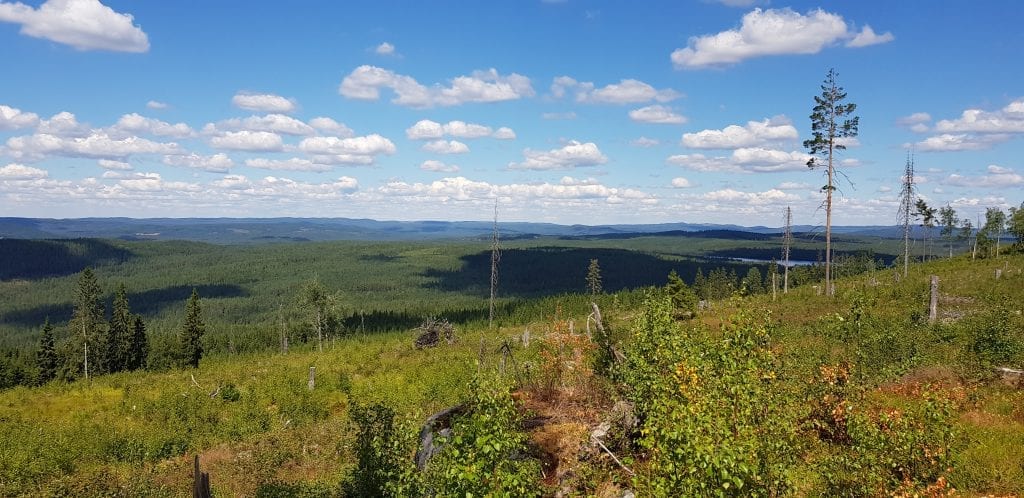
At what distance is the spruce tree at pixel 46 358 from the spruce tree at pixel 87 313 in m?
6.26

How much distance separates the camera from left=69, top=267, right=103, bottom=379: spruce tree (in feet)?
199

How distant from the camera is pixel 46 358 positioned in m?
66.9

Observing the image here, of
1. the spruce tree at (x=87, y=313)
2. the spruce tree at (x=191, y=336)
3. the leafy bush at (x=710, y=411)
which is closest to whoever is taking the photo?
the leafy bush at (x=710, y=411)

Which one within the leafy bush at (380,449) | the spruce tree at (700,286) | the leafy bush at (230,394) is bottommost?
the leafy bush at (230,394)

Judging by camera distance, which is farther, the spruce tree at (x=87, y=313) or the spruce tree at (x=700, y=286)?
the spruce tree at (x=700, y=286)

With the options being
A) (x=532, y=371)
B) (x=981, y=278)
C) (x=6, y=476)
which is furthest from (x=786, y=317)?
(x=6, y=476)

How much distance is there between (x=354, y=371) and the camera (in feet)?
133

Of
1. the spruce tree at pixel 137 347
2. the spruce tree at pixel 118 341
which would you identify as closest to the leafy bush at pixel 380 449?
the spruce tree at pixel 118 341

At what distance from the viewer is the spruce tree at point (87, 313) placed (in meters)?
60.5

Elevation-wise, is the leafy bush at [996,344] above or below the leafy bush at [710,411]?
below

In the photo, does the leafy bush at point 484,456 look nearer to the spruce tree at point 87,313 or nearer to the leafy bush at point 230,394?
the leafy bush at point 230,394

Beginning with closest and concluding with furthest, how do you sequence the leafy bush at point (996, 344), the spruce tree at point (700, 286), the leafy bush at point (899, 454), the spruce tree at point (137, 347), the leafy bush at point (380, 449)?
the leafy bush at point (899, 454), the leafy bush at point (380, 449), the leafy bush at point (996, 344), the spruce tree at point (137, 347), the spruce tree at point (700, 286)

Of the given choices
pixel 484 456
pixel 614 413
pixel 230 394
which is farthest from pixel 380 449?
pixel 230 394

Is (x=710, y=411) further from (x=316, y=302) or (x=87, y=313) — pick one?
(x=87, y=313)
